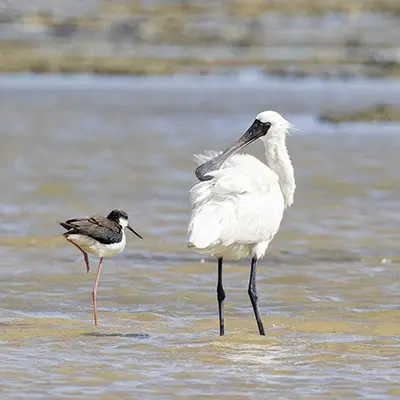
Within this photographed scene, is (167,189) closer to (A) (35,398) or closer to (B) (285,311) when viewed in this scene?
(B) (285,311)

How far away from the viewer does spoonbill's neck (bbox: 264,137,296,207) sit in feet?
29.3

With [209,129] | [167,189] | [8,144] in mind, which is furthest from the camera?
[209,129]

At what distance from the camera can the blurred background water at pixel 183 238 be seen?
768cm

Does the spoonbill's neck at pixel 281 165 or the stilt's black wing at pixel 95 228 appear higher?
the spoonbill's neck at pixel 281 165

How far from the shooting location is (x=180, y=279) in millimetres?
10820

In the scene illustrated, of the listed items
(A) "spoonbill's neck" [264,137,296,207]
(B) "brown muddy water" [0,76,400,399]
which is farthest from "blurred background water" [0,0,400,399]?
(A) "spoonbill's neck" [264,137,296,207]

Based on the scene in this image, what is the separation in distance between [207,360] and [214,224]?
85 centimetres

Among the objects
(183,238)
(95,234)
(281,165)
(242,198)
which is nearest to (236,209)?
(242,198)

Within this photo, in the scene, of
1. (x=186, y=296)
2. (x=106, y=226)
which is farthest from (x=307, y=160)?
(x=106, y=226)

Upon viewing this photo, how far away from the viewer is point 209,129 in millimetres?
21844

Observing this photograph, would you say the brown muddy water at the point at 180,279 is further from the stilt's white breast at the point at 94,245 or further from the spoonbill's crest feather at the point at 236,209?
the spoonbill's crest feather at the point at 236,209

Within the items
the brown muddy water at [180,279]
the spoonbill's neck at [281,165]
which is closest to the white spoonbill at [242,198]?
the spoonbill's neck at [281,165]

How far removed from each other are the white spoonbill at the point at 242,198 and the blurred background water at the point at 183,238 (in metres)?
0.63

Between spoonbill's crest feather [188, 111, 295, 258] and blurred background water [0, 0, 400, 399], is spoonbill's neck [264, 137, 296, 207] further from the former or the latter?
blurred background water [0, 0, 400, 399]
